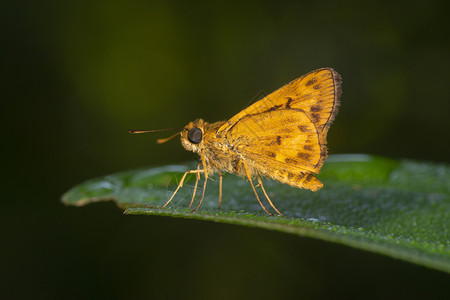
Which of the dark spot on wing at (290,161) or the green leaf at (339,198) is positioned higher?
the dark spot on wing at (290,161)

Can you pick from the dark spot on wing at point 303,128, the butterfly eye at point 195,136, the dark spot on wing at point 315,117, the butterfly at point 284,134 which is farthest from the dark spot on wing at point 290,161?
the butterfly eye at point 195,136

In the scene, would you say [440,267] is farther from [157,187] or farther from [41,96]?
[41,96]

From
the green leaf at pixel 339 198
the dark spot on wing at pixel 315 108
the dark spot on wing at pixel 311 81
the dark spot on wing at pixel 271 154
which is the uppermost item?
the dark spot on wing at pixel 311 81

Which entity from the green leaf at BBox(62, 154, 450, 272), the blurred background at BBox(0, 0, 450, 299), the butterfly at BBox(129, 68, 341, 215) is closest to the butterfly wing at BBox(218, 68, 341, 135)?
the butterfly at BBox(129, 68, 341, 215)

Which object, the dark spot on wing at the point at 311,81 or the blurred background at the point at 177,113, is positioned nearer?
the dark spot on wing at the point at 311,81

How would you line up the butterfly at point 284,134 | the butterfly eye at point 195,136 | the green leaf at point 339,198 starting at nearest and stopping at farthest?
the green leaf at point 339,198, the butterfly at point 284,134, the butterfly eye at point 195,136

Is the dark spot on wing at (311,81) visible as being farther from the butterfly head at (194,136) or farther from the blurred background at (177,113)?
the blurred background at (177,113)

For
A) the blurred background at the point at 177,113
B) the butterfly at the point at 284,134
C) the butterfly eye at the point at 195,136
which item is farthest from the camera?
the blurred background at the point at 177,113
